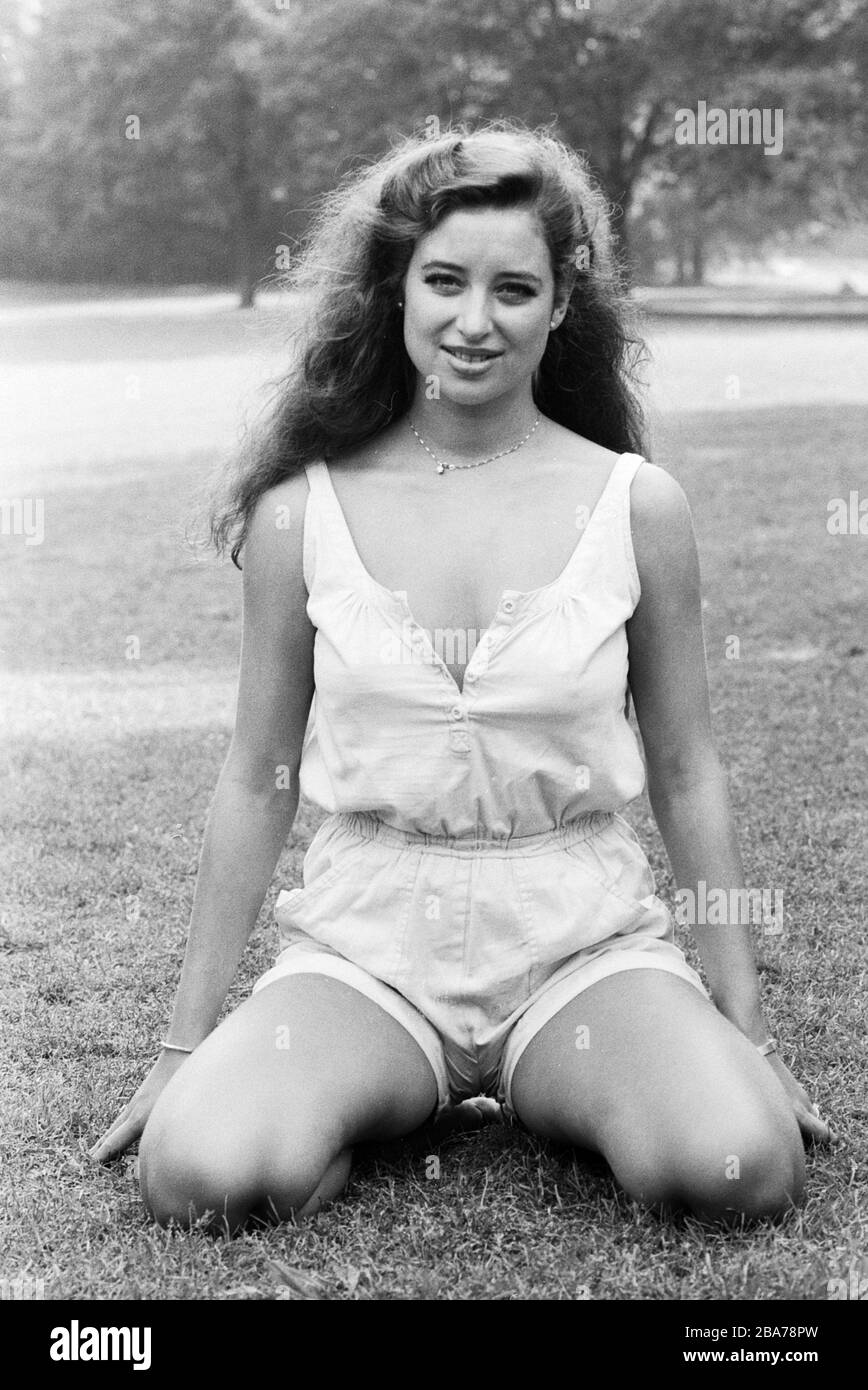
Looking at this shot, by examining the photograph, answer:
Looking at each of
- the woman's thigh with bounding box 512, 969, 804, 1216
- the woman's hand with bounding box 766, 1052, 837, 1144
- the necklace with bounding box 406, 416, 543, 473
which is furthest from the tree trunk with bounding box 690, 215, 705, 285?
the woman's thigh with bounding box 512, 969, 804, 1216

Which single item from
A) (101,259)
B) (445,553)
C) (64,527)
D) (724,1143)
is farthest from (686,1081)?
(101,259)

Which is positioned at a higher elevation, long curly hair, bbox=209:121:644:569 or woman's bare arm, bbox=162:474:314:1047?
long curly hair, bbox=209:121:644:569

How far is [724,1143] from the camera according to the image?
2.43 m

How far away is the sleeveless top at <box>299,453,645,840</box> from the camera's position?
2639 millimetres

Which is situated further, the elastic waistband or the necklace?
the necklace

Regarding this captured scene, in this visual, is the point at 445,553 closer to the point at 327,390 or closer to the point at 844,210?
the point at 327,390

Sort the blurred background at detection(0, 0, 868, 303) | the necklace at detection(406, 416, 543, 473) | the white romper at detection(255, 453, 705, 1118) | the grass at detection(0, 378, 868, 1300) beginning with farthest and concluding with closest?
the blurred background at detection(0, 0, 868, 303) → the necklace at detection(406, 416, 543, 473) → the white romper at detection(255, 453, 705, 1118) → the grass at detection(0, 378, 868, 1300)

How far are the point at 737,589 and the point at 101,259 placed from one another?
3421 cm

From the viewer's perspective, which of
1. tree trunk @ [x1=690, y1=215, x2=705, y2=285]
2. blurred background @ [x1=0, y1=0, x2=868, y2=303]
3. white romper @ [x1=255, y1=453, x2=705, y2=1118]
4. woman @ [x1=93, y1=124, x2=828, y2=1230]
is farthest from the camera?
tree trunk @ [x1=690, y1=215, x2=705, y2=285]

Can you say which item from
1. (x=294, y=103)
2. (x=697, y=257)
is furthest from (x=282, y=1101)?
(x=697, y=257)

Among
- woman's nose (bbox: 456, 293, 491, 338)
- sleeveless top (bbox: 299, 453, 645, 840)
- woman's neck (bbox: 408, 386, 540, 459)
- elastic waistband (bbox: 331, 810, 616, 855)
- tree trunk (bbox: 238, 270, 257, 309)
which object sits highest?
tree trunk (bbox: 238, 270, 257, 309)

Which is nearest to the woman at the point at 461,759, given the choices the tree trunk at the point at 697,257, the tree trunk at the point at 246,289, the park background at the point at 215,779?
the park background at the point at 215,779

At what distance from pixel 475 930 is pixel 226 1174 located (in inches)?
21.0

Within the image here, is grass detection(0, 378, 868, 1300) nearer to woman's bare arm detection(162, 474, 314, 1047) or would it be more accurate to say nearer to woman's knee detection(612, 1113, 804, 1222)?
woman's knee detection(612, 1113, 804, 1222)
